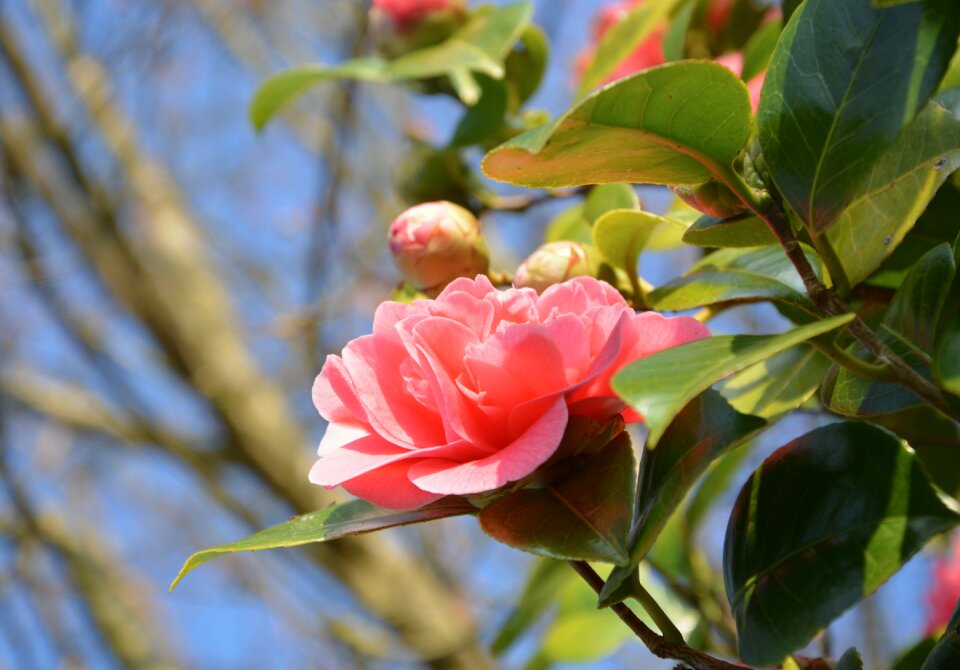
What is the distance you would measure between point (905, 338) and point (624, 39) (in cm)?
48

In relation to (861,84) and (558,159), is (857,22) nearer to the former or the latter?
(861,84)

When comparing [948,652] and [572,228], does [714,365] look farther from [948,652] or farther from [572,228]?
[572,228]

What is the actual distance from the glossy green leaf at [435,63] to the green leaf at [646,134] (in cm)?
39

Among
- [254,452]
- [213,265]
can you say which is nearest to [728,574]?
[254,452]

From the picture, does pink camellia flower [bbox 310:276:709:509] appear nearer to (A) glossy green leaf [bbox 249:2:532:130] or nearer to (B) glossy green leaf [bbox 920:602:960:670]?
(B) glossy green leaf [bbox 920:602:960:670]

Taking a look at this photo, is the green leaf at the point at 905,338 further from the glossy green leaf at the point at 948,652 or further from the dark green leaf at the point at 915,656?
the dark green leaf at the point at 915,656

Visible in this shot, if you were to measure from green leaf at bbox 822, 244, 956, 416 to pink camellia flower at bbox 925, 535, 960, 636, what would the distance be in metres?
0.61

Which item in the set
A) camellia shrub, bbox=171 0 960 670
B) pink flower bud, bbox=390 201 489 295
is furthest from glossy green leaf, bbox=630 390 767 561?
pink flower bud, bbox=390 201 489 295

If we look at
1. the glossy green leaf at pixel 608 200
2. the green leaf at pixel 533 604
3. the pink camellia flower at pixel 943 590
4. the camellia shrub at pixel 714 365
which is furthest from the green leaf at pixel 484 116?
the pink camellia flower at pixel 943 590

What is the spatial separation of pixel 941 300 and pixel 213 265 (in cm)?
343

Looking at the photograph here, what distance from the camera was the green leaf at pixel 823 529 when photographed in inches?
15.6

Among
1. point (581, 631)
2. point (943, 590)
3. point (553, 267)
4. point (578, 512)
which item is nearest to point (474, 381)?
point (578, 512)

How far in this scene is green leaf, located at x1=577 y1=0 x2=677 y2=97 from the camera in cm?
86

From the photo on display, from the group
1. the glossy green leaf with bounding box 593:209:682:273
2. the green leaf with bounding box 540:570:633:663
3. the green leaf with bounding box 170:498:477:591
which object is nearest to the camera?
the green leaf with bounding box 170:498:477:591
